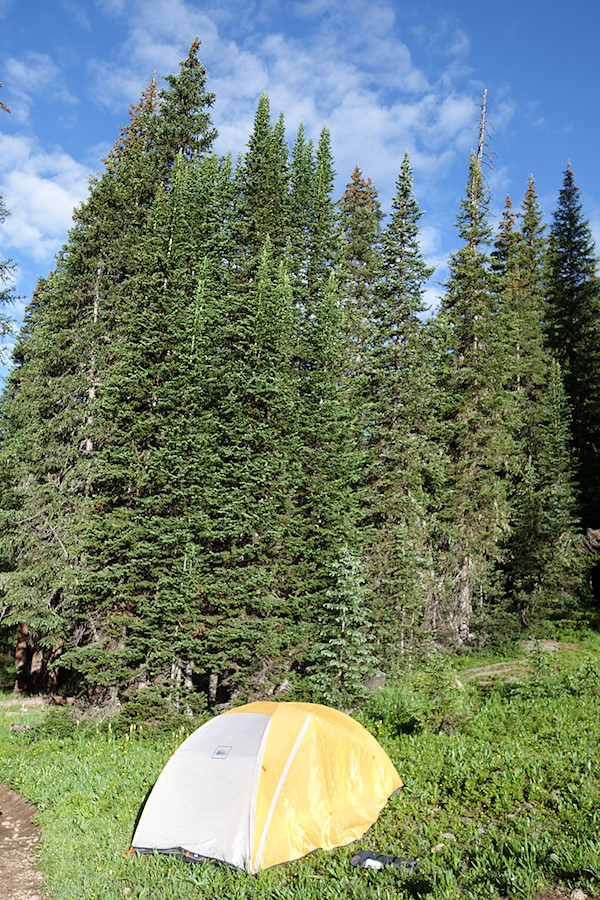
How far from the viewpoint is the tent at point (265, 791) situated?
23.4 ft

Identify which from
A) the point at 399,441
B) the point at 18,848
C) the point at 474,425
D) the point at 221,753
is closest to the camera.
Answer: the point at 221,753

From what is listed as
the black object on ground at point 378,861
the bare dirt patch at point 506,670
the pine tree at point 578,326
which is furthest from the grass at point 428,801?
the pine tree at point 578,326

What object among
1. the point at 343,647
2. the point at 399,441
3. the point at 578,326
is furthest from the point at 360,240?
the point at 343,647

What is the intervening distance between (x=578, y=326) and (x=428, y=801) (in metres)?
30.0

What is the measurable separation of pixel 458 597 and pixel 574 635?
170 inches

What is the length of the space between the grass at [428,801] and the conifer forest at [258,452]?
3008 millimetres

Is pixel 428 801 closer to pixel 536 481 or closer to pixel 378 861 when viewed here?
pixel 378 861

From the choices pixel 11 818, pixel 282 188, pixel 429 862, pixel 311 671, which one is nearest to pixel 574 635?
pixel 311 671

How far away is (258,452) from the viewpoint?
58.5 ft

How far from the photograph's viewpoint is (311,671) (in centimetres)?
1694

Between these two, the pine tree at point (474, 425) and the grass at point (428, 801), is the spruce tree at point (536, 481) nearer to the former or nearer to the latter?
the pine tree at point (474, 425)

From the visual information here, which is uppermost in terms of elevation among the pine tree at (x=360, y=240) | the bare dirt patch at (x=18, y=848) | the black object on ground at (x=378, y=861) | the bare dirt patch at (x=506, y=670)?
the pine tree at (x=360, y=240)

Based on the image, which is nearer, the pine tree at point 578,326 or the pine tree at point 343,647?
the pine tree at point 343,647

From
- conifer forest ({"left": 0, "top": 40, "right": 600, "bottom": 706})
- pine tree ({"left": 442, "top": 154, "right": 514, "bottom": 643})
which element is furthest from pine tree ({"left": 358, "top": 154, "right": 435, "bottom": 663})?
pine tree ({"left": 442, "top": 154, "right": 514, "bottom": 643})
